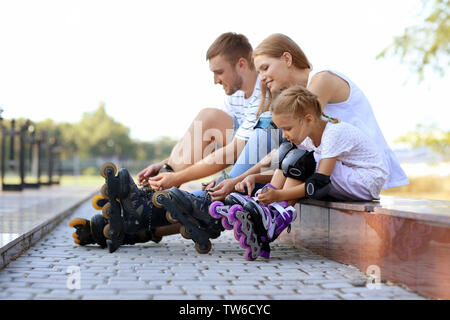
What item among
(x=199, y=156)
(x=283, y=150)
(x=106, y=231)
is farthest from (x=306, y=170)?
(x=106, y=231)

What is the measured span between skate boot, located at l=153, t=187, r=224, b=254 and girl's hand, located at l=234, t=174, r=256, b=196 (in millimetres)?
238

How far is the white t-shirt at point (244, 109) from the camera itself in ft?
13.5

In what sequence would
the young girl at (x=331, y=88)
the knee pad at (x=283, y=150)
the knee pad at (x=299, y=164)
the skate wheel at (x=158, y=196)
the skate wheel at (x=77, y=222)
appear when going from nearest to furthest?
the knee pad at (x=299, y=164), the skate wheel at (x=158, y=196), the knee pad at (x=283, y=150), the young girl at (x=331, y=88), the skate wheel at (x=77, y=222)

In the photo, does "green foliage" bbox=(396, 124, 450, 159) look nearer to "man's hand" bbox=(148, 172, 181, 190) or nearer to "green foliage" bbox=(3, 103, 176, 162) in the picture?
"man's hand" bbox=(148, 172, 181, 190)

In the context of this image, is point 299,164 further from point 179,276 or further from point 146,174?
point 146,174

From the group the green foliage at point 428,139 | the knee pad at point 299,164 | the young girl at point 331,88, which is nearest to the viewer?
the knee pad at point 299,164

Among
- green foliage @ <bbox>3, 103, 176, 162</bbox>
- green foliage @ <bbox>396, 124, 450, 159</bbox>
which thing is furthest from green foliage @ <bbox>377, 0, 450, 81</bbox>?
green foliage @ <bbox>3, 103, 176, 162</bbox>

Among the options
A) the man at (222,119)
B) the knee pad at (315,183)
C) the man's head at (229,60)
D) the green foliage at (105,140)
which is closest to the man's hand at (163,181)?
the man at (222,119)

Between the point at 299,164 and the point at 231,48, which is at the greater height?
the point at 231,48

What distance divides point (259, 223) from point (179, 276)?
0.59 meters

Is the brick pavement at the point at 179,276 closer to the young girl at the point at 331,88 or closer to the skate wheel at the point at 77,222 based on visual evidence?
the skate wheel at the point at 77,222

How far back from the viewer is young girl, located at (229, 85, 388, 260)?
3.28 m

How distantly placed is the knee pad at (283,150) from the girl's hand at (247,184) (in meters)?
0.21

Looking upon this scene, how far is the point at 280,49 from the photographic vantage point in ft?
12.5
